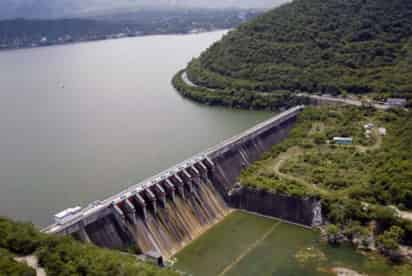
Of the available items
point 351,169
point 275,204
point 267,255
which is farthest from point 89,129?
point 267,255

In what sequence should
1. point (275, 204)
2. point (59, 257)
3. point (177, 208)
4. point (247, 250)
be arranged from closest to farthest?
point (59, 257) < point (247, 250) < point (177, 208) < point (275, 204)

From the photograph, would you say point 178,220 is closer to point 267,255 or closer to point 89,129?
point 267,255

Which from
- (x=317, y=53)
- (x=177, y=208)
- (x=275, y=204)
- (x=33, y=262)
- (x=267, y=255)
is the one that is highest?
(x=317, y=53)

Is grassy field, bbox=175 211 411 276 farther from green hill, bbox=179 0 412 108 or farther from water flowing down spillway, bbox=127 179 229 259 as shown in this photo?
green hill, bbox=179 0 412 108

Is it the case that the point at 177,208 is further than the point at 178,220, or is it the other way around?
the point at 177,208

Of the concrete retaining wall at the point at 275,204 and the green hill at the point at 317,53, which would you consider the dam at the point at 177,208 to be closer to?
the concrete retaining wall at the point at 275,204

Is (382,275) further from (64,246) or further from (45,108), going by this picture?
(45,108)

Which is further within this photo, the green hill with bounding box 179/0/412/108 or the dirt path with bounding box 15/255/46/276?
the green hill with bounding box 179/0/412/108

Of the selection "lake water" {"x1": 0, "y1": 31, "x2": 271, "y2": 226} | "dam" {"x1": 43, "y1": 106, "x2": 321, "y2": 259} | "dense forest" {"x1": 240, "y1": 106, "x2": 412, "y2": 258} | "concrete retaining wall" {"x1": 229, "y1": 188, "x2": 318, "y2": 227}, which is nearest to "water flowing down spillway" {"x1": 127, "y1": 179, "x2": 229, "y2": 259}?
"dam" {"x1": 43, "y1": 106, "x2": 321, "y2": 259}
